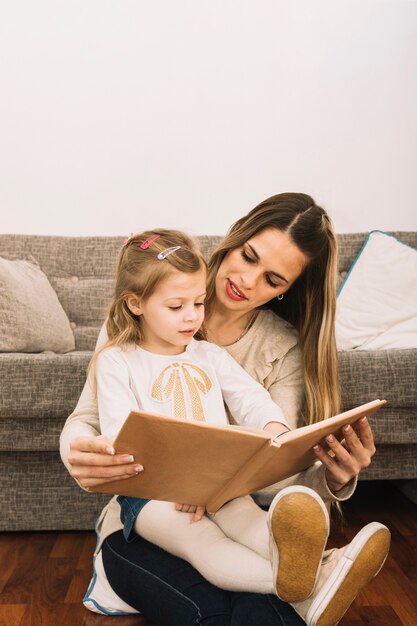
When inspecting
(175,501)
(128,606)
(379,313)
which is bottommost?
(128,606)

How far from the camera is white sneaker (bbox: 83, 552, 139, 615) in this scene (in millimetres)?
1520

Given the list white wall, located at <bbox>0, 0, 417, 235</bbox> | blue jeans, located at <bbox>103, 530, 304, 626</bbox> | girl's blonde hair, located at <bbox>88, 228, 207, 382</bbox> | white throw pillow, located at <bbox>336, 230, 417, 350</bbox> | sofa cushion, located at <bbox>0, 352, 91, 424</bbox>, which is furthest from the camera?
white wall, located at <bbox>0, 0, 417, 235</bbox>

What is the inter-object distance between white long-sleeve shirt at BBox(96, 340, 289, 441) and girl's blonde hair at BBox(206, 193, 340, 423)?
0.63 ft

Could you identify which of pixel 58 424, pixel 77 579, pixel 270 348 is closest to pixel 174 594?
pixel 77 579

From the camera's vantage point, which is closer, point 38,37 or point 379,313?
point 379,313

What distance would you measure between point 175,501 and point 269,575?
206 mm

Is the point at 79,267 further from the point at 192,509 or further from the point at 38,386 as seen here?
the point at 192,509

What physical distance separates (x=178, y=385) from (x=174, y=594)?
39 cm

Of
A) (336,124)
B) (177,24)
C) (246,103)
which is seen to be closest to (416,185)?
(336,124)

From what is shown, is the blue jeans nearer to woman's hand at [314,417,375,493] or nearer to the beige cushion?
woman's hand at [314,417,375,493]

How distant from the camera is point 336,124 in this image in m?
3.16

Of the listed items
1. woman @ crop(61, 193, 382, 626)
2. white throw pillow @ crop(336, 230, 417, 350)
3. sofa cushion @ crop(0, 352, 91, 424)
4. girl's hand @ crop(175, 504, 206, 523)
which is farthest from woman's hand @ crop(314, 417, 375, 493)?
white throw pillow @ crop(336, 230, 417, 350)

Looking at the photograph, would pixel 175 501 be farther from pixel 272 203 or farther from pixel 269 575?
pixel 272 203

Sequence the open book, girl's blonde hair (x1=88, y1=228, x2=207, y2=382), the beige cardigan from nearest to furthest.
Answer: the open book
girl's blonde hair (x1=88, y1=228, x2=207, y2=382)
the beige cardigan
